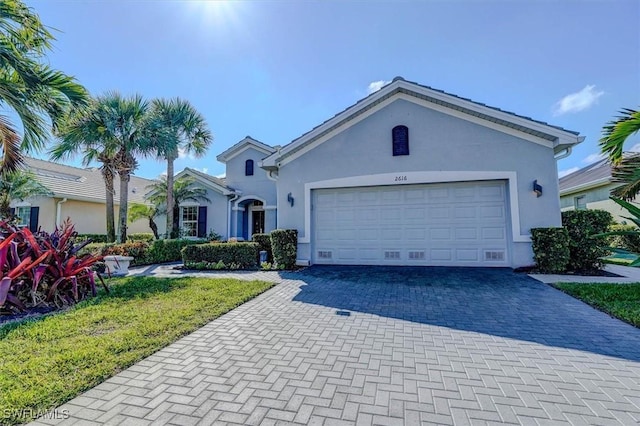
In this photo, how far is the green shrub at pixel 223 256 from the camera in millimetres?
10570

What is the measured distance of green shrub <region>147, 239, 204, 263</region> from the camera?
1251 cm

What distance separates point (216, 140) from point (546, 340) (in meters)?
17.3

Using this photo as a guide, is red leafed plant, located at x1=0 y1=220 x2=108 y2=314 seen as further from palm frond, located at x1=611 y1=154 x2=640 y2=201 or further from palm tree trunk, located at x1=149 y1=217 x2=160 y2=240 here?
palm frond, located at x1=611 y1=154 x2=640 y2=201

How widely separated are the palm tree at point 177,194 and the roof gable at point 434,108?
8.28 m

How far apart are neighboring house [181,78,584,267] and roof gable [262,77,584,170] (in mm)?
32

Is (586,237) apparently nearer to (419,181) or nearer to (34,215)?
(419,181)

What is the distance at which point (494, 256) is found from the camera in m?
9.25

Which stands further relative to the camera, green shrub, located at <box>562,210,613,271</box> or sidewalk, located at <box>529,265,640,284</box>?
green shrub, located at <box>562,210,613,271</box>

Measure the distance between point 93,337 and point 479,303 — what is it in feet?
22.0

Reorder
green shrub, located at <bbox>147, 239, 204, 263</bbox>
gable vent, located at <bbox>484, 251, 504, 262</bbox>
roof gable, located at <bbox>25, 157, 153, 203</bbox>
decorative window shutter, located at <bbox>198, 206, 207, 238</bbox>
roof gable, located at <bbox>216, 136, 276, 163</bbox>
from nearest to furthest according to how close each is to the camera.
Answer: gable vent, located at <bbox>484, 251, 504, 262</bbox>, green shrub, located at <bbox>147, 239, 204, 263</bbox>, roof gable, located at <bbox>25, 157, 153, 203</bbox>, decorative window shutter, located at <bbox>198, 206, 207, 238</bbox>, roof gable, located at <bbox>216, 136, 276, 163</bbox>

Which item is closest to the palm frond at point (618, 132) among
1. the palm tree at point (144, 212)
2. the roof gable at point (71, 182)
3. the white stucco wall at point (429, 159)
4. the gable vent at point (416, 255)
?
the white stucco wall at point (429, 159)

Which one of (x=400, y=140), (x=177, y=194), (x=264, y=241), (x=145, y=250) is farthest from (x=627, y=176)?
(x=177, y=194)

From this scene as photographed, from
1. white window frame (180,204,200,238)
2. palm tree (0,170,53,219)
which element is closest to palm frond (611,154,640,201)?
white window frame (180,204,200,238)

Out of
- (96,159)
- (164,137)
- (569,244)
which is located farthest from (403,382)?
(96,159)
